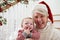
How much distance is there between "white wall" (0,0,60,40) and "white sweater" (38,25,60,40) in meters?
0.10

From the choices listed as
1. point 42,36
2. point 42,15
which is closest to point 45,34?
point 42,36

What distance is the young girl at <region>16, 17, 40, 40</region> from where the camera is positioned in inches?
46.7

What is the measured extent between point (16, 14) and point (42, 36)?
0.26 meters

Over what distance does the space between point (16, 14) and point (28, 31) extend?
161 millimetres

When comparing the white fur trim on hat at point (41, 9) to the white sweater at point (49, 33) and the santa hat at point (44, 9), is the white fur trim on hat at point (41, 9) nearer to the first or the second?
the santa hat at point (44, 9)

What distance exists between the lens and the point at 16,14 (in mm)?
1202

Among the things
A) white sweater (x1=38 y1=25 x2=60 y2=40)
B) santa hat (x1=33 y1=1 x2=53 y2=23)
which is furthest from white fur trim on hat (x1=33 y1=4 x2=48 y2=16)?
white sweater (x1=38 y1=25 x2=60 y2=40)

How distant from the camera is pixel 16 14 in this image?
3.94 ft

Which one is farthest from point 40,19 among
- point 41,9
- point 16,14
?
point 16,14

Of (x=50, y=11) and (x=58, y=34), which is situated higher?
(x=50, y=11)

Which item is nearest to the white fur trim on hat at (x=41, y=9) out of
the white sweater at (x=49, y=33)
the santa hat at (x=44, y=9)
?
the santa hat at (x=44, y=9)

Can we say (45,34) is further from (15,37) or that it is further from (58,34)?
(15,37)

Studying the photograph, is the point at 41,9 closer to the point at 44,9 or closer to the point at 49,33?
the point at 44,9

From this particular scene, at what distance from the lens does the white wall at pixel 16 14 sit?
120 cm
